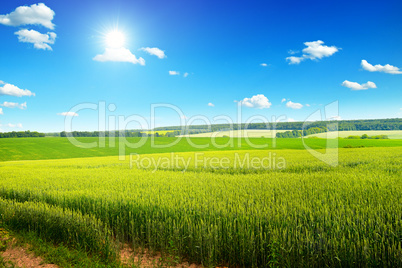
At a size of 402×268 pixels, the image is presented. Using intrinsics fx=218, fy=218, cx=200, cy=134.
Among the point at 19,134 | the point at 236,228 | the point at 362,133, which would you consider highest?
the point at 19,134

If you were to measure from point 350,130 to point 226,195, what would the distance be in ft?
374

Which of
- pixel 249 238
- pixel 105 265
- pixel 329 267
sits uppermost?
pixel 249 238

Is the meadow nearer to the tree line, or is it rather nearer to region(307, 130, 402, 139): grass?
region(307, 130, 402, 139): grass

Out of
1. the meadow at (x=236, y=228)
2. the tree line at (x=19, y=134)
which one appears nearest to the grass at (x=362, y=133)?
the meadow at (x=236, y=228)

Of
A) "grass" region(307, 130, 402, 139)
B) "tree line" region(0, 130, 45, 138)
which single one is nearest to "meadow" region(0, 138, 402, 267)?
"grass" region(307, 130, 402, 139)

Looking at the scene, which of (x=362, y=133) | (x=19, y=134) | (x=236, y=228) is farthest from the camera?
(x=19, y=134)

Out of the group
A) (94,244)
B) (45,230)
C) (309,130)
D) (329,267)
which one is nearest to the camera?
(329,267)

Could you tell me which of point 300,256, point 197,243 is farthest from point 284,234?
point 197,243

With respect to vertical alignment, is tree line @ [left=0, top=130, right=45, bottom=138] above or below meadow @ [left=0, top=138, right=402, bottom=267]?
above

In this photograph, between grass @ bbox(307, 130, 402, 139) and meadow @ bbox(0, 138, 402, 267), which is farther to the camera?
grass @ bbox(307, 130, 402, 139)

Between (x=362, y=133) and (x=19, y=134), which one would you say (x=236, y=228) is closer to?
(x=362, y=133)

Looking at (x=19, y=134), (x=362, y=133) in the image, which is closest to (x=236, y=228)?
(x=362, y=133)

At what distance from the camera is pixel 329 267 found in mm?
4289

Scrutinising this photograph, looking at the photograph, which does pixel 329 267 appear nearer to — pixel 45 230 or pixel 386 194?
pixel 386 194
